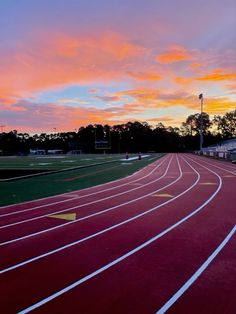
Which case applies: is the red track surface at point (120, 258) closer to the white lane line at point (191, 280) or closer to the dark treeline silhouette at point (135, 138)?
the white lane line at point (191, 280)

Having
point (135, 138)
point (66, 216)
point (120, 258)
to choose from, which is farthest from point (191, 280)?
point (135, 138)

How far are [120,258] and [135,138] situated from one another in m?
125

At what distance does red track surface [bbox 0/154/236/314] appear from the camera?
3840 millimetres

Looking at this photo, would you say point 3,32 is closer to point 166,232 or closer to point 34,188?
point 34,188

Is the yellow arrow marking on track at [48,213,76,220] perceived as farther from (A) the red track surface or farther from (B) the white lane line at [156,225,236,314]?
(B) the white lane line at [156,225,236,314]

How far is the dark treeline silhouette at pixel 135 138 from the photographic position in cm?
12500

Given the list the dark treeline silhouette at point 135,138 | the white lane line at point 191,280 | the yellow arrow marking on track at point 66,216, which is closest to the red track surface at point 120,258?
the white lane line at point 191,280

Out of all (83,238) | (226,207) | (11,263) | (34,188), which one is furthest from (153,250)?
(34,188)

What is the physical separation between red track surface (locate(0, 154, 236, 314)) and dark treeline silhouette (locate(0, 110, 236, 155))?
103817 millimetres

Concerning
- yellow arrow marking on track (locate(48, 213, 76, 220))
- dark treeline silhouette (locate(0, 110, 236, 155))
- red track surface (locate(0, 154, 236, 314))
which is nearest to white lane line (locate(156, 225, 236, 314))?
red track surface (locate(0, 154, 236, 314))

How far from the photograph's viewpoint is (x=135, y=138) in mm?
130250

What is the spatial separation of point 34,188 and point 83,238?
27.5 ft

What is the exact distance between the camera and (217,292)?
4031 millimetres

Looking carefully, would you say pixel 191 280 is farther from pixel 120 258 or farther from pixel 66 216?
pixel 66 216
